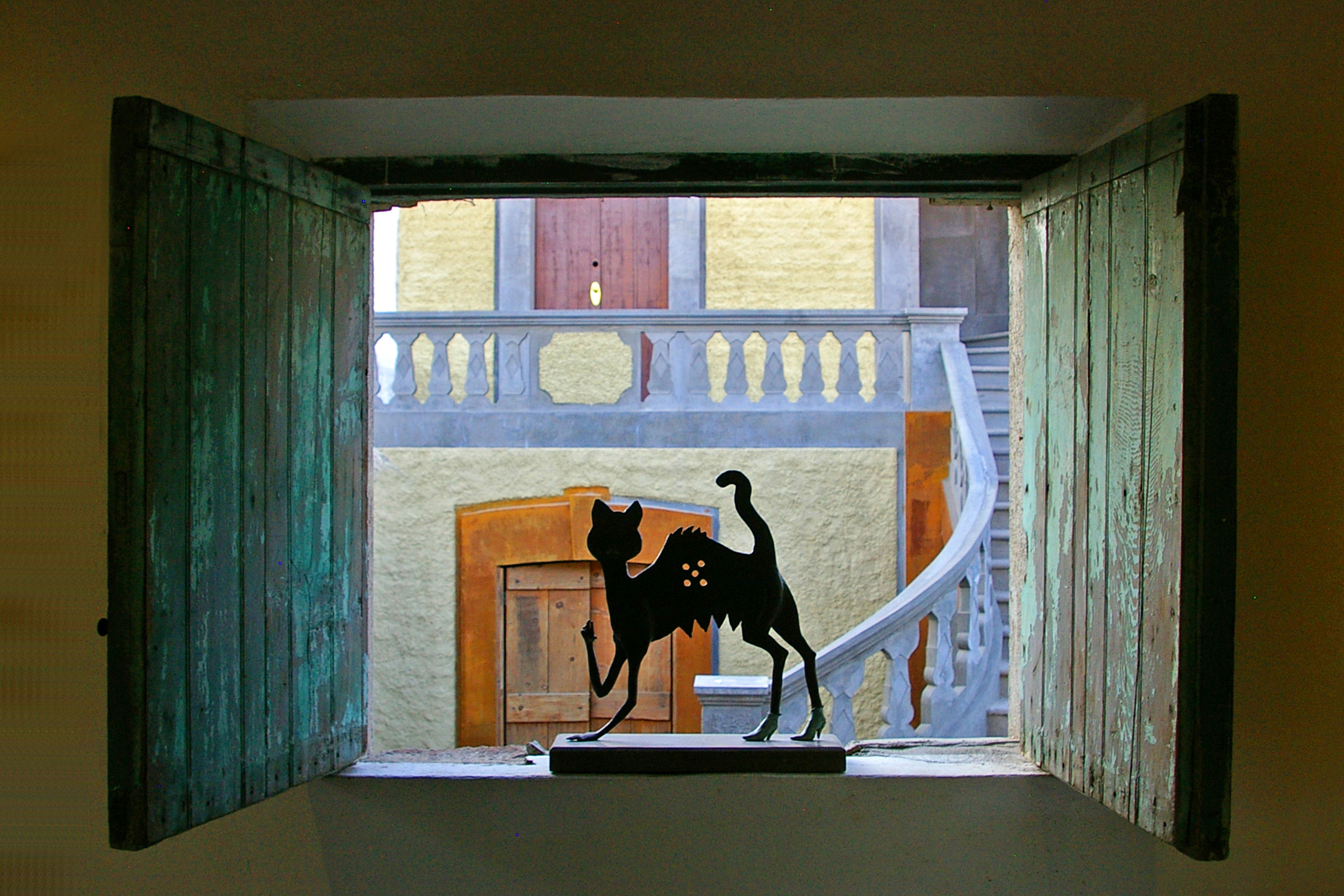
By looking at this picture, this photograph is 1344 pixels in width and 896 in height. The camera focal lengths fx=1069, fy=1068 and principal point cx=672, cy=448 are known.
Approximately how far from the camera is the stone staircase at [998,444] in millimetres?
4484

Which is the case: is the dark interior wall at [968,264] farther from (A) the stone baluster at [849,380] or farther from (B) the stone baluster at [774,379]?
(B) the stone baluster at [774,379]

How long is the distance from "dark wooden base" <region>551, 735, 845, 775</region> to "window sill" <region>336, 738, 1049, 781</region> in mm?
32

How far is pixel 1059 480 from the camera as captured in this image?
2.31 metres

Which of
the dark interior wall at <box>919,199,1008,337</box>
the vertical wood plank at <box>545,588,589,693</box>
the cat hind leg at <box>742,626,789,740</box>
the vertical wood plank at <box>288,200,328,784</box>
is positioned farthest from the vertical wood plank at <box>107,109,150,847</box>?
the dark interior wall at <box>919,199,1008,337</box>

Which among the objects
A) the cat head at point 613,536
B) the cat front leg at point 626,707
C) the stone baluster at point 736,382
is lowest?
the cat front leg at point 626,707

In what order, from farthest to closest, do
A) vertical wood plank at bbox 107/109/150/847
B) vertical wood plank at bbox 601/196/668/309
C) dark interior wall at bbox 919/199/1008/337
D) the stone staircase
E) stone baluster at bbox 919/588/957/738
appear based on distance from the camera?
dark interior wall at bbox 919/199/1008/337
vertical wood plank at bbox 601/196/668/309
the stone staircase
stone baluster at bbox 919/588/957/738
vertical wood plank at bbox 107/109/150/847

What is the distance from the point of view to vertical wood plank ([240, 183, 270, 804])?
205cm

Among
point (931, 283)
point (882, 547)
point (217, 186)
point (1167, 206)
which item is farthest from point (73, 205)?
point (931, 283)

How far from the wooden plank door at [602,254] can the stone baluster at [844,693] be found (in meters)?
3.80

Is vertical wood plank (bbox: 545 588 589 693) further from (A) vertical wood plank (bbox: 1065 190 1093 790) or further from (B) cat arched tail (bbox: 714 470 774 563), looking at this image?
(A) vertical wood plank (bbox: 1065 190 1093 790)

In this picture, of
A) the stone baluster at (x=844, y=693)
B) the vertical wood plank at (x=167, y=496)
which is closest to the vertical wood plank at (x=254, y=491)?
the vertical wood plank at (x=167, y=496)

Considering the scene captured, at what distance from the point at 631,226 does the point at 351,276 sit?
498 centimetres

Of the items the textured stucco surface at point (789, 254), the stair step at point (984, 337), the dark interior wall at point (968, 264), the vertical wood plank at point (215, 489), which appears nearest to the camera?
the vertical wood plank at point (215, 489)

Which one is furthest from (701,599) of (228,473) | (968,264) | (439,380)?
(968,264)
